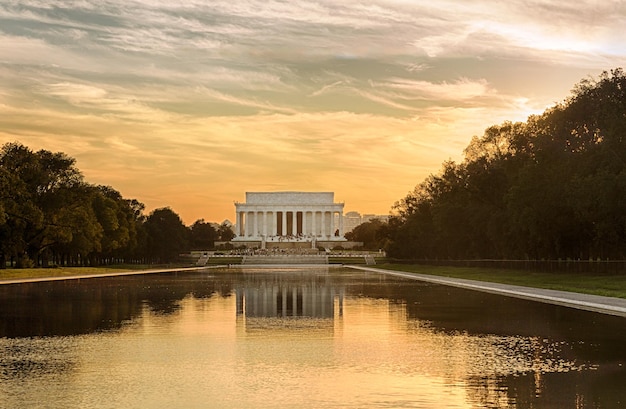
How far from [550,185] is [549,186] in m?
0.27

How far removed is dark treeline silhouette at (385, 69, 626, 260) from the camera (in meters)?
50.8

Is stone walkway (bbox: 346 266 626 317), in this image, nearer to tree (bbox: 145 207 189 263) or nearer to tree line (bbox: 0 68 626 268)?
tree line (bbox: 0 68 626 268)

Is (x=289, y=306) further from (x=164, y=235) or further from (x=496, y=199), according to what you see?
(x=164, y=235)

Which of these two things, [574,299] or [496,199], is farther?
[496,199]

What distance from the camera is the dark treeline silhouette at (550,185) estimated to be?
50750mm

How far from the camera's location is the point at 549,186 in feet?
189

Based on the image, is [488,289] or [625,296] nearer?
[625,296]

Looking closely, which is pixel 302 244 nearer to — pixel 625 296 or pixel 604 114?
pixel 604 114

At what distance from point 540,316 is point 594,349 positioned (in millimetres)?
8488

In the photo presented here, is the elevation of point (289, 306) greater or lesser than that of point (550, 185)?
lesser

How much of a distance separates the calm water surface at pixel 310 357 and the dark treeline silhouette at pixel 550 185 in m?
25.0

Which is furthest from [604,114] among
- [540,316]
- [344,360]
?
[344,360]

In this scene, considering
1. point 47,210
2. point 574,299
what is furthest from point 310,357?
point 47,210

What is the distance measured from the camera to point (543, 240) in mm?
61188
